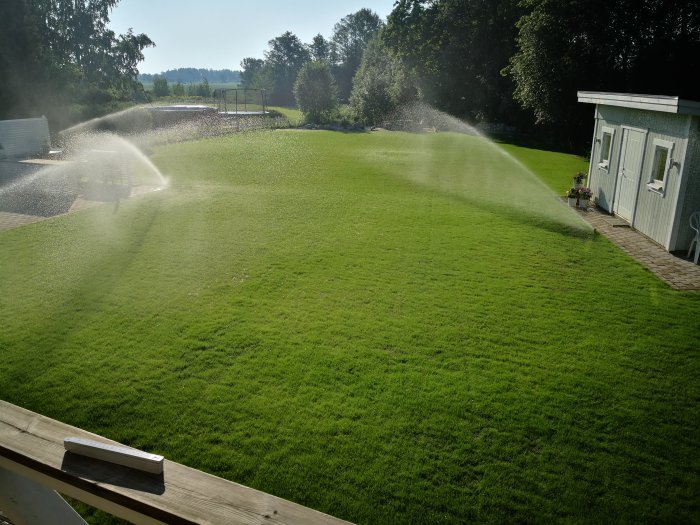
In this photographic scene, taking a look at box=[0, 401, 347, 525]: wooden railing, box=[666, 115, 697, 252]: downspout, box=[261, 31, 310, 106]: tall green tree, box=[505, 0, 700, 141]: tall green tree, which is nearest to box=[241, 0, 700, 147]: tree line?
box=[505, 0, 700, 141]: tall green tree

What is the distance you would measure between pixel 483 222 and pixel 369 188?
5.23 meters

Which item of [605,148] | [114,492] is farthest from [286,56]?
[114,492]

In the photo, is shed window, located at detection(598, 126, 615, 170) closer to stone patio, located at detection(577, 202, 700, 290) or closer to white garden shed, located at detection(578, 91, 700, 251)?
white garden shed, located at detection(578, 91, 700, 251)

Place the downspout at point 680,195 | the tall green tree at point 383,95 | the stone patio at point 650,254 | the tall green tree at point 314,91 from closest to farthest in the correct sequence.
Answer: the stone patio at point 650,254 < the downspout at point 680,195 < the tall green tree at point 383,95 < the tall green tree at point 314,91

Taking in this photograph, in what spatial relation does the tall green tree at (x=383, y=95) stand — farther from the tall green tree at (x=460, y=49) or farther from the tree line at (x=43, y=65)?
the tree line at (x=43, y=65)

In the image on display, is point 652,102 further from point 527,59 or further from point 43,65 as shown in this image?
point 43,65

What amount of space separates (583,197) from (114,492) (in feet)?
52.2

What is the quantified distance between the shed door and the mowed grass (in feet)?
5.11

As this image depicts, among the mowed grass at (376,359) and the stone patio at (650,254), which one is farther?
the stone patio at (650,254)

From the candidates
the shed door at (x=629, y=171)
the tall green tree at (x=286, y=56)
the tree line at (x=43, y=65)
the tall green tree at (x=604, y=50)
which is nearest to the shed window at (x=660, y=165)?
the shed door at (x=629, y=171)

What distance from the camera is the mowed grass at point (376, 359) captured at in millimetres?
4680

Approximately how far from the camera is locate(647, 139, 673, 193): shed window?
454 inches

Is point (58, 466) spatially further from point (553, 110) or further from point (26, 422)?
point (553, 110)

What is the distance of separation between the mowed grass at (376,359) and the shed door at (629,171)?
156cm
